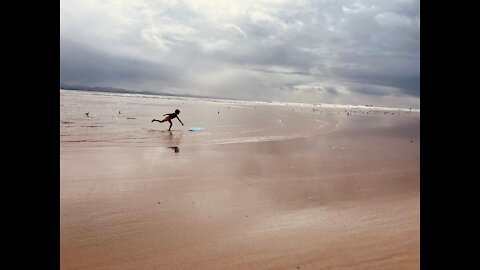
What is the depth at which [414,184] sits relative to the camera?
712 cm

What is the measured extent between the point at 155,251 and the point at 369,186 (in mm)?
4827

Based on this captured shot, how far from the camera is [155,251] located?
11.5 feet
